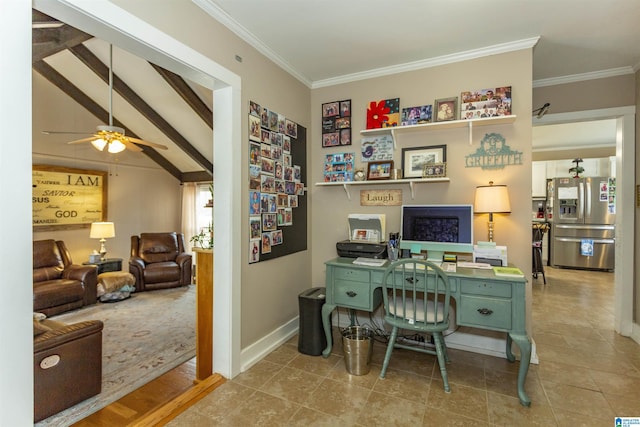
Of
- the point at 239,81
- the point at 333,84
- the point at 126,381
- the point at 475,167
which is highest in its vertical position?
the point at 333,84

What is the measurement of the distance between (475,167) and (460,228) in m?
0.58

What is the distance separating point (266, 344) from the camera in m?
2.64

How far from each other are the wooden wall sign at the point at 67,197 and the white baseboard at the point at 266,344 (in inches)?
178

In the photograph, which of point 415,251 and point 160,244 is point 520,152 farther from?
point 160,244

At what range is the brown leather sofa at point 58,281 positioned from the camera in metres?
3.84

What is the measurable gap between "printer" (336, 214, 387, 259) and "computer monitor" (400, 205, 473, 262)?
8.8 inches

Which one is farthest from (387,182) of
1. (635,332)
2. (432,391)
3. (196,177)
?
(196,177)

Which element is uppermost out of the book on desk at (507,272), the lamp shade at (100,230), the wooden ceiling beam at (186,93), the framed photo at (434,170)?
the wooden ceiling beam at (186,93)

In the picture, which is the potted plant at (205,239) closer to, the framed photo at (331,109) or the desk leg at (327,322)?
the desk leg at (327,322)

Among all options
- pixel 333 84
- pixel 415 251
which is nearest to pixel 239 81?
Answer: pixel 333 84

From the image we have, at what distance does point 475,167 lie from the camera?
2678 millimetres

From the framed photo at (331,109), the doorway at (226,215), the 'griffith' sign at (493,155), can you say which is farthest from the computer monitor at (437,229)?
the doorway at (226,215)

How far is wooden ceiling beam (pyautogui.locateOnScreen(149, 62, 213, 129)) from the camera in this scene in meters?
3.89

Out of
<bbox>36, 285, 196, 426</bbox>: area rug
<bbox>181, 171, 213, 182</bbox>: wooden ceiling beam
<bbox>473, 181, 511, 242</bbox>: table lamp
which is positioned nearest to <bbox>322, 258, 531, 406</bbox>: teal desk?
<bbox>473, 181, 511, 242</bbox>: table lamp
